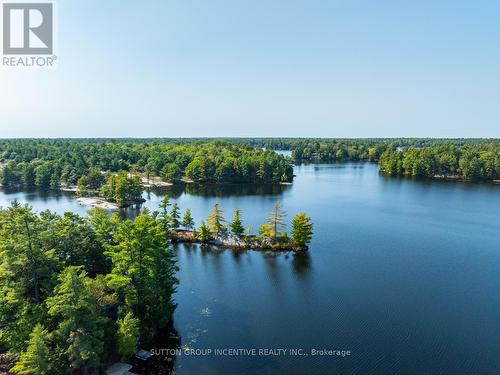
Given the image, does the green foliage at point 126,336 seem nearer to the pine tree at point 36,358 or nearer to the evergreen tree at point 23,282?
the pine tree at point 36,358

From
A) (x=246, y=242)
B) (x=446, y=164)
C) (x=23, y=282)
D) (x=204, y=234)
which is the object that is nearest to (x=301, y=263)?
(x=246, y=242)

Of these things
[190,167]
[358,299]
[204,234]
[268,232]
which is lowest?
[358,299]

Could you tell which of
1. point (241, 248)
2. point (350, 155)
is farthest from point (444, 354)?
point (350, 155)

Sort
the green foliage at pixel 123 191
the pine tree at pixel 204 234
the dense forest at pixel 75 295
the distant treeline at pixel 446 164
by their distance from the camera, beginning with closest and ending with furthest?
Result: the dense forest at pixel 75 295
the pine tree at pixel 204 234
the green foliage at pixel 123 191
the distant treeline at pixel 446 164

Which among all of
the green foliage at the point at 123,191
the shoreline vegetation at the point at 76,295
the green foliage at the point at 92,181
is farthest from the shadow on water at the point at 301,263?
the green foliage at the point at 92,181

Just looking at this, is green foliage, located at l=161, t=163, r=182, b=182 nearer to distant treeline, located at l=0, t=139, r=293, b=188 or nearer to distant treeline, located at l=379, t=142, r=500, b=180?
distant treeline, located at l=0, t=139, r=293, b=188

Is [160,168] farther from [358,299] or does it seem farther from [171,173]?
[358,299]
